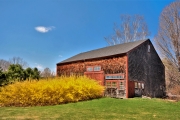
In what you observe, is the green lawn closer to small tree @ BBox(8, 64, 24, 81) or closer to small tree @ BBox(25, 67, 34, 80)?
small tree @ BBox(8, 64, 24, 81)

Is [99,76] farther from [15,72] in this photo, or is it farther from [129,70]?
[15,72]

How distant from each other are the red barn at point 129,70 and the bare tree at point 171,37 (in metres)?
1.38

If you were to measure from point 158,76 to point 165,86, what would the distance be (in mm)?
1941

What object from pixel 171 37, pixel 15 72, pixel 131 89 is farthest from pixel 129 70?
pixel 15 72

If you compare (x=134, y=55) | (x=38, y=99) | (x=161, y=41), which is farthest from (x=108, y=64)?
(x=38, y=99)

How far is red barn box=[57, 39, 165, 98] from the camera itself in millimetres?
17391

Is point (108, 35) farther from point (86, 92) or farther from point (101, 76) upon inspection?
point (86, 92)

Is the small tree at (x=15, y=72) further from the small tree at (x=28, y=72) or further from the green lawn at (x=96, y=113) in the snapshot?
the green lawn at (x=96, y=113)

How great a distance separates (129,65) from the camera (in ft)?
57.4

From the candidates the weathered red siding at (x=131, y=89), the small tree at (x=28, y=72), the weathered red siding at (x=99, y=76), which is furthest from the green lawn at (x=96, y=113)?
the small tree at (x=28, y=72)

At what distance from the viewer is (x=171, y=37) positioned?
19641mm

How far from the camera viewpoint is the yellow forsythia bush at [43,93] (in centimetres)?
1339

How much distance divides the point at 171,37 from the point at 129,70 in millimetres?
6469

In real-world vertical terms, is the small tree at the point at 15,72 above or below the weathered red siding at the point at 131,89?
above
